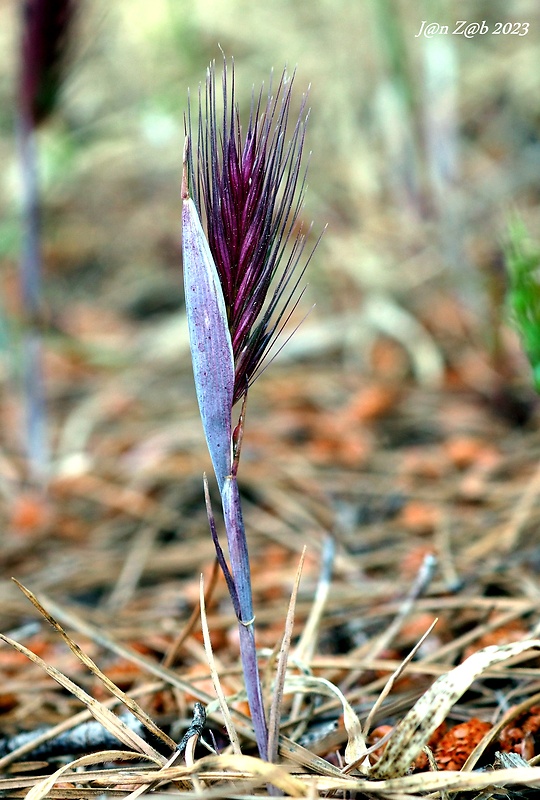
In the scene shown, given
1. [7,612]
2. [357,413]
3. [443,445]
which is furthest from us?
[357,413]

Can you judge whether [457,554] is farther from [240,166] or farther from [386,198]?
[386,198]

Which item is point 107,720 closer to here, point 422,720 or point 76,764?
point 76,764

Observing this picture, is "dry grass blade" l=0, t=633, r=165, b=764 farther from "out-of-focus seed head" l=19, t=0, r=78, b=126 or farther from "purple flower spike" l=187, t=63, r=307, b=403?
"out-of-focus seed head" l=19, t=0, r=78, b=126

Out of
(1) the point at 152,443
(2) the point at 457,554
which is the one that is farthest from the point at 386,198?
(2) the point at 457,554

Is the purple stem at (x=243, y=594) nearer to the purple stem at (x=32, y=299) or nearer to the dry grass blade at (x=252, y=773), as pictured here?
the dry grass blade at (x=252, y=773)

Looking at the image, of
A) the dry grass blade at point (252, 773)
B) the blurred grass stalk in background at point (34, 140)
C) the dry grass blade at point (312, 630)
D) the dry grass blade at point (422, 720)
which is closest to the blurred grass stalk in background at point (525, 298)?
the dry grass blade at point (312, 630)

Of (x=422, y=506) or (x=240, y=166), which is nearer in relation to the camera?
(x=240, y=166)

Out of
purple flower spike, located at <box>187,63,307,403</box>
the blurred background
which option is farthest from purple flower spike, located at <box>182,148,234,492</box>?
the blurred background

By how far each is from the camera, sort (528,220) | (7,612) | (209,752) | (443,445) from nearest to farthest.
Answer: (209,752) < (7,612) < (443,445) < (528,220)
